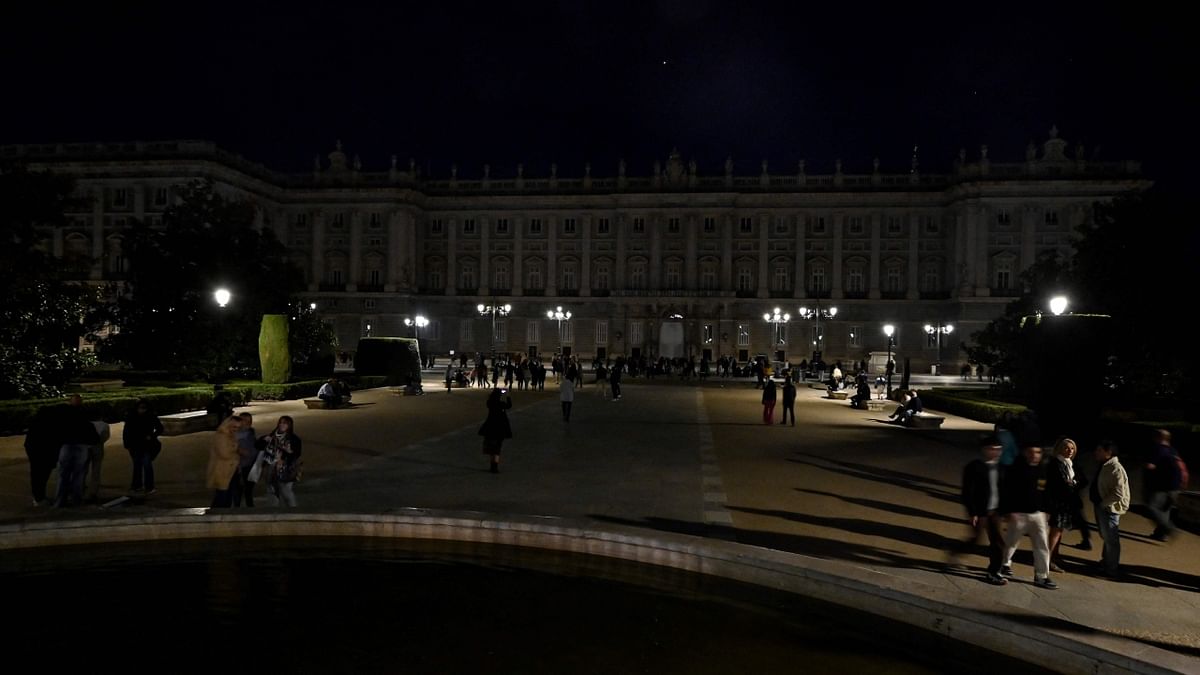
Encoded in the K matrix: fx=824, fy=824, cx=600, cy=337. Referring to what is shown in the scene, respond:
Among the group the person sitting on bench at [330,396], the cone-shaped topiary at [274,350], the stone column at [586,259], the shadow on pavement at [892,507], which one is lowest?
the shadow on pavement at [892,507]

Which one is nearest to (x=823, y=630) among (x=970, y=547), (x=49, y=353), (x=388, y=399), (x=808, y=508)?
(x=970, y=547)

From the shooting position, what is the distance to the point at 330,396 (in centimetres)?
2638

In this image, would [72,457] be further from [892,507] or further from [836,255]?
[836,255]

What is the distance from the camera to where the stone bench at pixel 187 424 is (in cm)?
1920

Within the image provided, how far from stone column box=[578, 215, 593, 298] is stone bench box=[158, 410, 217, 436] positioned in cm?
6091

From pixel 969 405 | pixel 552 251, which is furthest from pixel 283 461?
pixel 552 251

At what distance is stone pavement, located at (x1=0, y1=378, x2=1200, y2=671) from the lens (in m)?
8.41

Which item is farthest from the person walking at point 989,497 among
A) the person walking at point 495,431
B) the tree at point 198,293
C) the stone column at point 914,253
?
the stone column at point 914,253

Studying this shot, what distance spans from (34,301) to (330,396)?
27.6 ft

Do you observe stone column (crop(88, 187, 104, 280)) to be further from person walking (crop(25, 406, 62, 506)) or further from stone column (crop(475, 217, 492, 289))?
person walking (crop(25, 406, 62, 506))

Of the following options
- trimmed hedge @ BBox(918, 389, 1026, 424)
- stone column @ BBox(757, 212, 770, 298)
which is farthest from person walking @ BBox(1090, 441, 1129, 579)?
stone column @ BBox(757, 212, 770, 298)

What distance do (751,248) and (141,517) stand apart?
72346mm

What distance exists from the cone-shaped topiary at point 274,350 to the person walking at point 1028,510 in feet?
88.1

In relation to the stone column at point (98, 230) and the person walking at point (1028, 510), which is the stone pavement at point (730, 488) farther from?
the stone column at point (98, 230)
